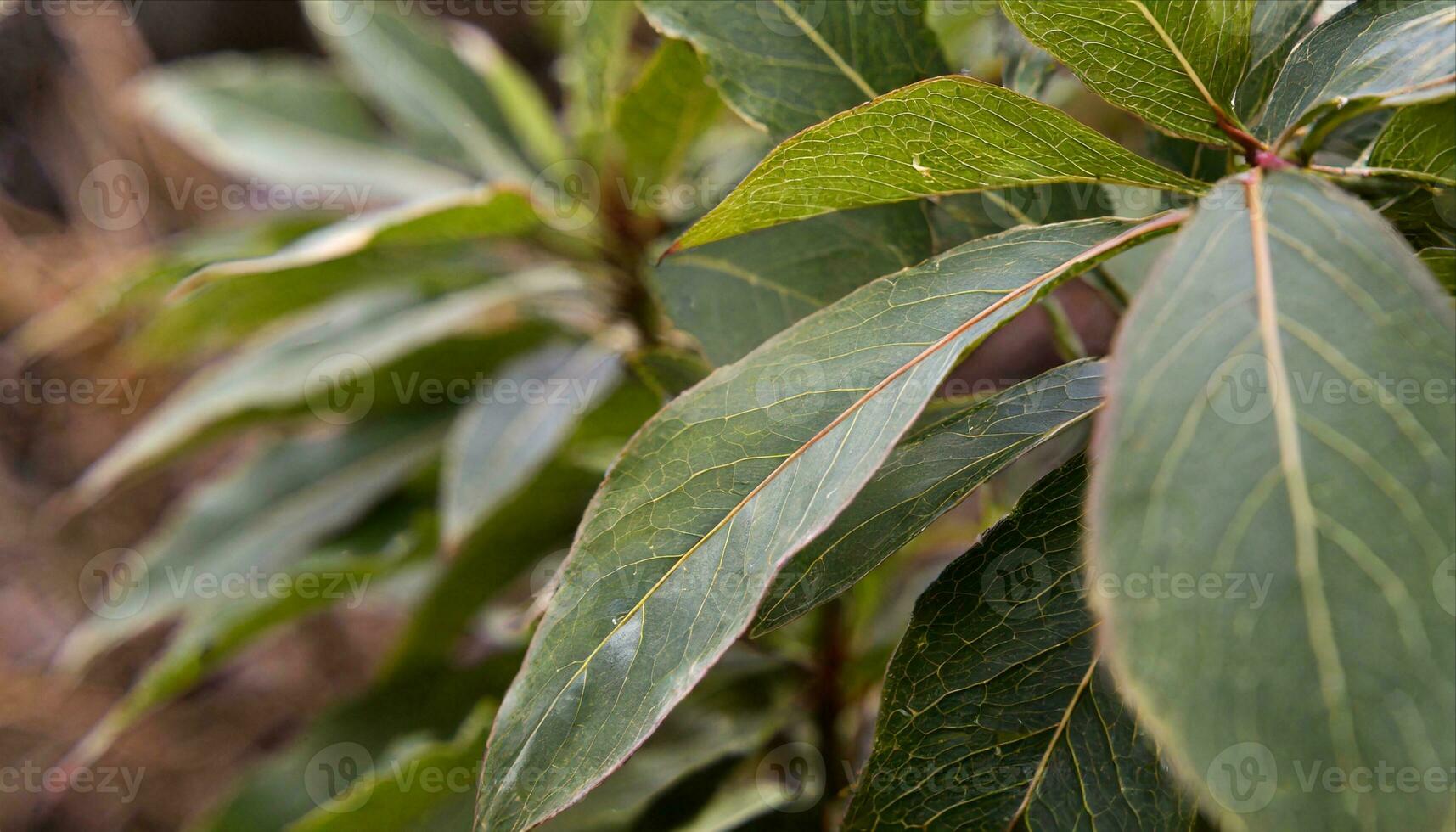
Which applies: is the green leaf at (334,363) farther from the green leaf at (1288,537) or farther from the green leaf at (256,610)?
the green leaf at (1288,537)

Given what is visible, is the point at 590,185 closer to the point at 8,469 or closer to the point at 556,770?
the point at 556,770

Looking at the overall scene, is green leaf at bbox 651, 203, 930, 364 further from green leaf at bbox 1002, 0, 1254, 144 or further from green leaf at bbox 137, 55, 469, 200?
green leaf at bbox 137, 55, 469, 200

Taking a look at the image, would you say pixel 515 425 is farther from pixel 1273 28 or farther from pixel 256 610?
pixel 1273 28

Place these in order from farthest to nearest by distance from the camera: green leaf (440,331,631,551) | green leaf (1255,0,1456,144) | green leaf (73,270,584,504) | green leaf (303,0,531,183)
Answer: green leaf (303,0,531,183)
green leaf (73,270,584,504)
green leaf (440,331,631,551)
green leaf (1255,0,1456,144)

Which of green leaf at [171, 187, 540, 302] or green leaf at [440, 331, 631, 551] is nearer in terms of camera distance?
green leaf at [171, 187, 540, 302]

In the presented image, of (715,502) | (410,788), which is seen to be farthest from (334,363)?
(715,502)

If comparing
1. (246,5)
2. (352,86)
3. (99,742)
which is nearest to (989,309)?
(99,742)

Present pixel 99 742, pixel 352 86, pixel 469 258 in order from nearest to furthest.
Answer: pixel 99 742 → pixel 469 258 → pixel 352 86

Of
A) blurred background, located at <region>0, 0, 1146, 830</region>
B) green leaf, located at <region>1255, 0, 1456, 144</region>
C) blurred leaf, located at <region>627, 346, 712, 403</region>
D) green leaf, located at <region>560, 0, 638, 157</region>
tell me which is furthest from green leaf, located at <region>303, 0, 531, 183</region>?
green leaf, located at <region>1255, 0, 1456, 144</region>
